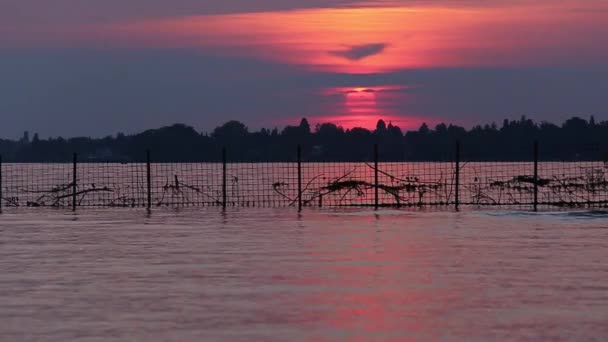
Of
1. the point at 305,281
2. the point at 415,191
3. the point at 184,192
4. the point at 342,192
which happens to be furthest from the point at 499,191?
the point at 305,281

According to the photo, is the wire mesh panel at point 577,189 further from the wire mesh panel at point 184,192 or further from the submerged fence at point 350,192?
the wire mesh panel at point 184,192

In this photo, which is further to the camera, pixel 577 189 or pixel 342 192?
pixel 342 192

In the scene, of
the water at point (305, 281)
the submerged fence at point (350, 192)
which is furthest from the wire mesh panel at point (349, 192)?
the water at point (305, 281)

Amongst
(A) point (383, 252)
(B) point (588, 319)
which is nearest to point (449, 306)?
(B) point (588, 319)

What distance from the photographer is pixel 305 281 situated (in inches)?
583

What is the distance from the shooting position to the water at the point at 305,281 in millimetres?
10969

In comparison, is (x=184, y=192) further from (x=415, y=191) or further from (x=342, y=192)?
(x=415, y=191)

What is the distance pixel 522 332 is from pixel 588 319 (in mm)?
1129

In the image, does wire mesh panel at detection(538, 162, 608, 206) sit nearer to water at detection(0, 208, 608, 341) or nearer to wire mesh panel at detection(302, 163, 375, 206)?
wire mesh panel at detection(302, 163, 375, 206)

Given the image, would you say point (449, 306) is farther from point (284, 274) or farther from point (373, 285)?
point (284, 274)

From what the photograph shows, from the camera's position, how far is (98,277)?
50.4 feet

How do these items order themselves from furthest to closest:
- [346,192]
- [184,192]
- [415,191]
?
[184,192] < [415,191] < [346,192]

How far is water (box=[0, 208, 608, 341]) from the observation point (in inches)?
432

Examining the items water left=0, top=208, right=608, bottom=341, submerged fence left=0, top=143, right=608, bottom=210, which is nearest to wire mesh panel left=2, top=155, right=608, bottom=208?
submerged fence left=0, top=143, right=608, bottom=210
